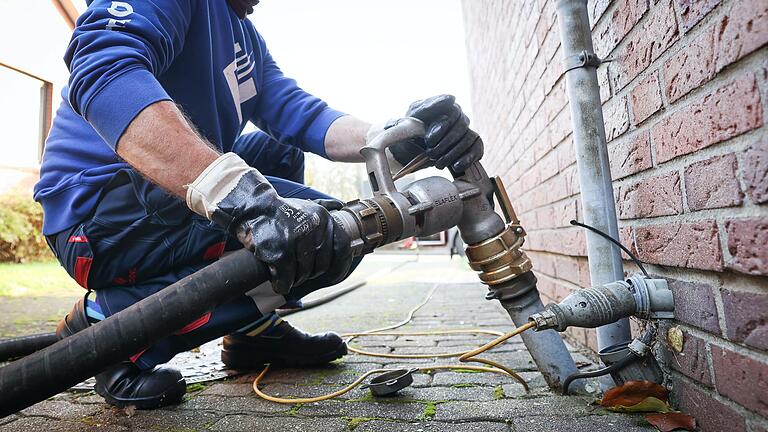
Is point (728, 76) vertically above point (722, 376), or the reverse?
point (728, 76)

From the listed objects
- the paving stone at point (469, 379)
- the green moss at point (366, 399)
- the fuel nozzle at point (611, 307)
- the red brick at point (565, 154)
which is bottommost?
the paving stone at point (469, 379)

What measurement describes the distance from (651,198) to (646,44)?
383mm

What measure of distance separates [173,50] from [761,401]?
170 centimetres

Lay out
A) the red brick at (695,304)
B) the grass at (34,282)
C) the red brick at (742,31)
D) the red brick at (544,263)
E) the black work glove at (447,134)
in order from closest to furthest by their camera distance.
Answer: the red brick at (742,31)
the red brick at (695,304)
the black work glove at (447,134)
the red brick at (544,263)
the grass at (34,282)

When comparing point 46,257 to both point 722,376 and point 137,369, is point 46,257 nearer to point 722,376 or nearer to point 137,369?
point 137,369

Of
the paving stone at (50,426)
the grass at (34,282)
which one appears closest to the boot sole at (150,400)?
the paving stone at (50,426)

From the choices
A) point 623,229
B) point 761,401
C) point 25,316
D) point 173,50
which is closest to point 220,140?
point 173,50

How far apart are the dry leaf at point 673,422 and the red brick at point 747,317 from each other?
0.89ft

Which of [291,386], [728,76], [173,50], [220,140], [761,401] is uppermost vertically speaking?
[173,50]

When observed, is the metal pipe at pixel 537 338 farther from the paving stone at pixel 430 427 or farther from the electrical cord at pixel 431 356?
the paving stone at pixel 430 427

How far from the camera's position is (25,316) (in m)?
3.76

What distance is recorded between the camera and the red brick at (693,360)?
3.38 ft

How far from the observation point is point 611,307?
1145 millimetres

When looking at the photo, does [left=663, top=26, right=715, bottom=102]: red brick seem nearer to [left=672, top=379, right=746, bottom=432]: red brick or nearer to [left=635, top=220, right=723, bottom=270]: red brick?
[left=635, top=220, right=723, bottom=270]: red brick
